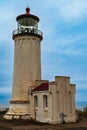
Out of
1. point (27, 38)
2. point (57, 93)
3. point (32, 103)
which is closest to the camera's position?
point (57, 93)

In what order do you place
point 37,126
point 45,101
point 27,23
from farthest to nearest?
1. point 27,23
2. point 45,101
3. point 37,126

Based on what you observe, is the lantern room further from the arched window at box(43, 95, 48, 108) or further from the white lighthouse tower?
the arched window at box(43, 95, 48, 108)

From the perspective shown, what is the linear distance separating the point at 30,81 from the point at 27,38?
497cm

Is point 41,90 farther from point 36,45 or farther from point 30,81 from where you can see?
point 36,45

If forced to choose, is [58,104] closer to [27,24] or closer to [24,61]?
[24,61]

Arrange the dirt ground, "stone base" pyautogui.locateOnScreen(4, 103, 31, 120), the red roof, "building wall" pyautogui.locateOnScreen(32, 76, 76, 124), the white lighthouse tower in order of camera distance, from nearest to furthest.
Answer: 1. the dirt ground
2. "building wall" pyautogui.locateOnScreen(32, 76, 76, 124)
3. the red roof
4. "stone base" pyautogui.locateOnScreen(4, 103, 31, 120)
5. the white lighthouse tower

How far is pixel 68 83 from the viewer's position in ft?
92.9

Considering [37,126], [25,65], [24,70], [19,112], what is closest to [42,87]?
[24,70]

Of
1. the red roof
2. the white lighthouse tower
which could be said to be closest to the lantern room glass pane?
the white lighthouse tower

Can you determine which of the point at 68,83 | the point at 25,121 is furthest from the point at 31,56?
Answer: the point at 25,121

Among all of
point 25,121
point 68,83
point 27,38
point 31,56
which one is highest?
point 27,38

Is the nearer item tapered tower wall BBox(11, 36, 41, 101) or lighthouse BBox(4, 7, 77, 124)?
lighthouse BBox(4, 7, 77, 124)

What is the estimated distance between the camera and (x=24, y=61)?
3073 cm

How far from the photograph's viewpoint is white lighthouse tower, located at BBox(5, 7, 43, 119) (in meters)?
30.0
